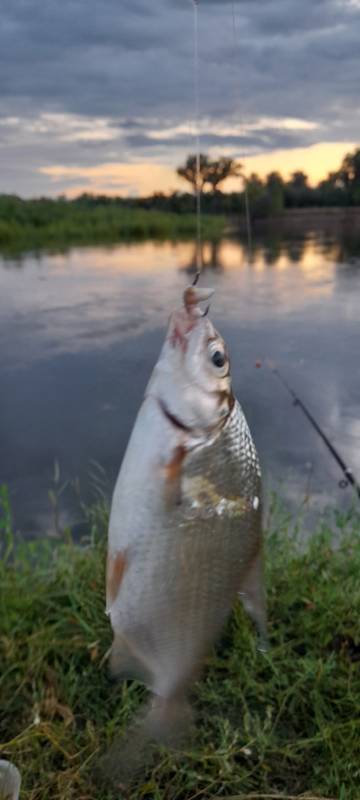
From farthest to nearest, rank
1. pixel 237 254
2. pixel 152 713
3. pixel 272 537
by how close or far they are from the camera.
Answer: pixel 237 254 < pixel 272 537 < pixel 152 713

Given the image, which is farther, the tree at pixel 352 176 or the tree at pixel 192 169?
the tree at pixel 352 176

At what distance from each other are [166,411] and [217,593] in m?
0.35

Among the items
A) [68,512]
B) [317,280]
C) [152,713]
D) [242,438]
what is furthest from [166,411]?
[317,280]

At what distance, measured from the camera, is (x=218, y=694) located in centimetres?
241

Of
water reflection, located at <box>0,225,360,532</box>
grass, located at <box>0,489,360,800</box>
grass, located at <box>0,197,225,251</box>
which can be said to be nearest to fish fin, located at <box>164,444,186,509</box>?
grass, located at <box>0,489,360,800</box>

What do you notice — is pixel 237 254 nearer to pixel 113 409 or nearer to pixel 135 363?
pixel 135 363

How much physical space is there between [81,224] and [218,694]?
2428 centimetres

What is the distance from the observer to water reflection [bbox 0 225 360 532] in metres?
5.49

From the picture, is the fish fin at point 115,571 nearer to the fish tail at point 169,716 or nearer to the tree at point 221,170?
the fish tail at point 169,716

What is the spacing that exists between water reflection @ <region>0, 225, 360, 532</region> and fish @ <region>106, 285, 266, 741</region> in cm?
136

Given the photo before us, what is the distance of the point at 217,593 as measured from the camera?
133cm

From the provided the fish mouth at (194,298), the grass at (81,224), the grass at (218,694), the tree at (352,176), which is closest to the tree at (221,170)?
A: the fish mouth at (194,298)

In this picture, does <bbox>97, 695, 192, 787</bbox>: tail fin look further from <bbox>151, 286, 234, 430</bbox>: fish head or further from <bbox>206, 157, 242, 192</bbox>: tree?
<bbox>206, 157, 242, 192</bbox>: tree

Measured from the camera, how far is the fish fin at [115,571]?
127cm
